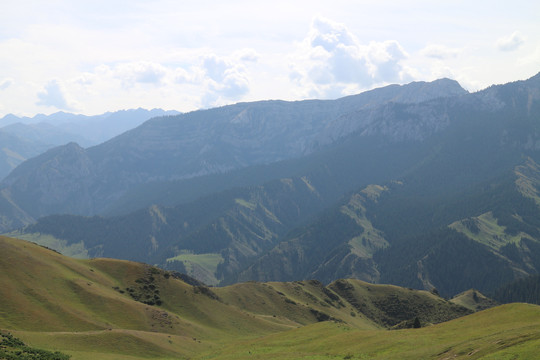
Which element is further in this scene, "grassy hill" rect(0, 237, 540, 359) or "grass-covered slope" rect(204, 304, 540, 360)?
"grassy hill" rect(0, 237, 540, 359)

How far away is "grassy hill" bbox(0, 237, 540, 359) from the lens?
7219 cm

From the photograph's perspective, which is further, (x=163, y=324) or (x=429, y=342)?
(x=163, y=324)

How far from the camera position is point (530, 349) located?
164 feet

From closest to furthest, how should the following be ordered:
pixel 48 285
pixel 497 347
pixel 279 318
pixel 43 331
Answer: pixel 497 347, pixel 43 331, pixel 48 285, pixel 279 318

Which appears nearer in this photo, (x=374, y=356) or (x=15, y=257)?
(x=374, y=356)

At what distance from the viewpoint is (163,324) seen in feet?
358

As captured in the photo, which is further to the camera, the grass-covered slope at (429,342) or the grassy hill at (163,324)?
the grassy hill at (163,324)

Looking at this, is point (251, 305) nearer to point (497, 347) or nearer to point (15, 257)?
point (15, 257)

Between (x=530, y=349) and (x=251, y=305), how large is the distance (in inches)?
4927

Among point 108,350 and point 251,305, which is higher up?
point 108,350

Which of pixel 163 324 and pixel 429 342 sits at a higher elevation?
pixel 429 342

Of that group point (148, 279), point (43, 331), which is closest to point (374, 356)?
point (43, 331)

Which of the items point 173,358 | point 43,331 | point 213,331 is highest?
point 43,331

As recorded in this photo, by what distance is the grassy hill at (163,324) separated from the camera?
7219 centimetres
